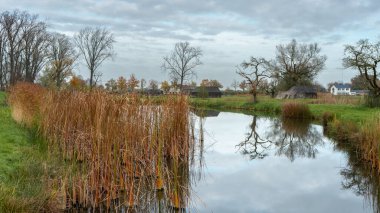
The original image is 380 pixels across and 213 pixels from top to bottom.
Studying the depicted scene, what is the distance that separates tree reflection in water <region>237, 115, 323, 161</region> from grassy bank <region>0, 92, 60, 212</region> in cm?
746

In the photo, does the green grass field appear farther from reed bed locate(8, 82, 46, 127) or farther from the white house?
the white house

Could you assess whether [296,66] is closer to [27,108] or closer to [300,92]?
[300,92]

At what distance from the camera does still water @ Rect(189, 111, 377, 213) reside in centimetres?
776

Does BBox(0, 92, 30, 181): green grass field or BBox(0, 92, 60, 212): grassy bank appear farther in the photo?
BBox(0, 92, 30, 181): green grass field

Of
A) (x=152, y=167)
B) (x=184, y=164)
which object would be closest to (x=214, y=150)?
(x=184, y=164)

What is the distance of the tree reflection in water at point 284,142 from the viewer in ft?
46.1

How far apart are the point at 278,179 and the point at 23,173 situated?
251 inches

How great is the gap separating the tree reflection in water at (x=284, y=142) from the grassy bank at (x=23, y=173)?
7.46 meters

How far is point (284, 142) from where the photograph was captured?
16.7 metres

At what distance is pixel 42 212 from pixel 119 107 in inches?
101

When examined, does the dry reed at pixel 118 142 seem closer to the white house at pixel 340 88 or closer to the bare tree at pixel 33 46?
the bare tree at pixel 33 46

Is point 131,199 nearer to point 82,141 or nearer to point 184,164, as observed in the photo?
point 82,141

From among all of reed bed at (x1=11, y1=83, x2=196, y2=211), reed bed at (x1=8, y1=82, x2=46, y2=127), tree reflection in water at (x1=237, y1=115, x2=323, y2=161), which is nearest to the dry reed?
reed bed at (x1=11, y1=83, x2=196, y2=211)

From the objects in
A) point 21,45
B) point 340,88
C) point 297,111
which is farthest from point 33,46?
point 340,88
